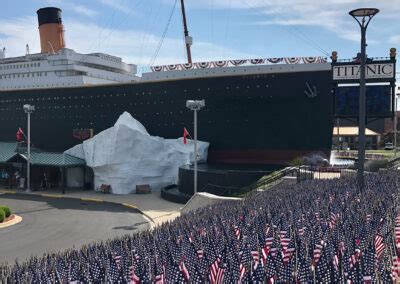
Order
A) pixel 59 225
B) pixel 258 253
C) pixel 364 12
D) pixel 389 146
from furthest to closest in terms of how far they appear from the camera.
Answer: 1. pixel 389 146
2. pixel 59 225
3. pixel 364 12
4. pixel 258 253

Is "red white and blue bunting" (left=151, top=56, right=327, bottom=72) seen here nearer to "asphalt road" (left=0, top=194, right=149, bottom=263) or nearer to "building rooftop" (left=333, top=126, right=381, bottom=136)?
"asphalt road" (left=0, top=194, right=149, bottom=263)

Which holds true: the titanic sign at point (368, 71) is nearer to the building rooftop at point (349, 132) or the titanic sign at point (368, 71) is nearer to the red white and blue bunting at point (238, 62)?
the red white and blue bunting at point (238, 62)

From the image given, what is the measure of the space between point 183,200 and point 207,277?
1925cm

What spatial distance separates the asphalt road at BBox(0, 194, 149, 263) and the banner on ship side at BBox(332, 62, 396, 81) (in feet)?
33.2

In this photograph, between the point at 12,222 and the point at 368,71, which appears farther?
the point at 12,222

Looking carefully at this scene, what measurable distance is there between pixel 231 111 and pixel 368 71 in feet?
47.6

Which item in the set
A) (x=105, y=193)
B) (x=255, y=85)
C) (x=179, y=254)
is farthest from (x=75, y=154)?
(x=179, y=254)

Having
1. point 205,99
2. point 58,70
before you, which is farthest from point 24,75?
point 205,99

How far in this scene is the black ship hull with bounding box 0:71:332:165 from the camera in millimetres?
29297

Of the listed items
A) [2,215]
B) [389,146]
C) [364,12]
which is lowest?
[2,215]

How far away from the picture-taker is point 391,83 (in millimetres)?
18047

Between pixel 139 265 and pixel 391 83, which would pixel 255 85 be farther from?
pixel 139 265

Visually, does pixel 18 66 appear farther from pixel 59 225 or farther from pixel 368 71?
pixel 368 71

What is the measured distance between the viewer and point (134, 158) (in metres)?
31.0
